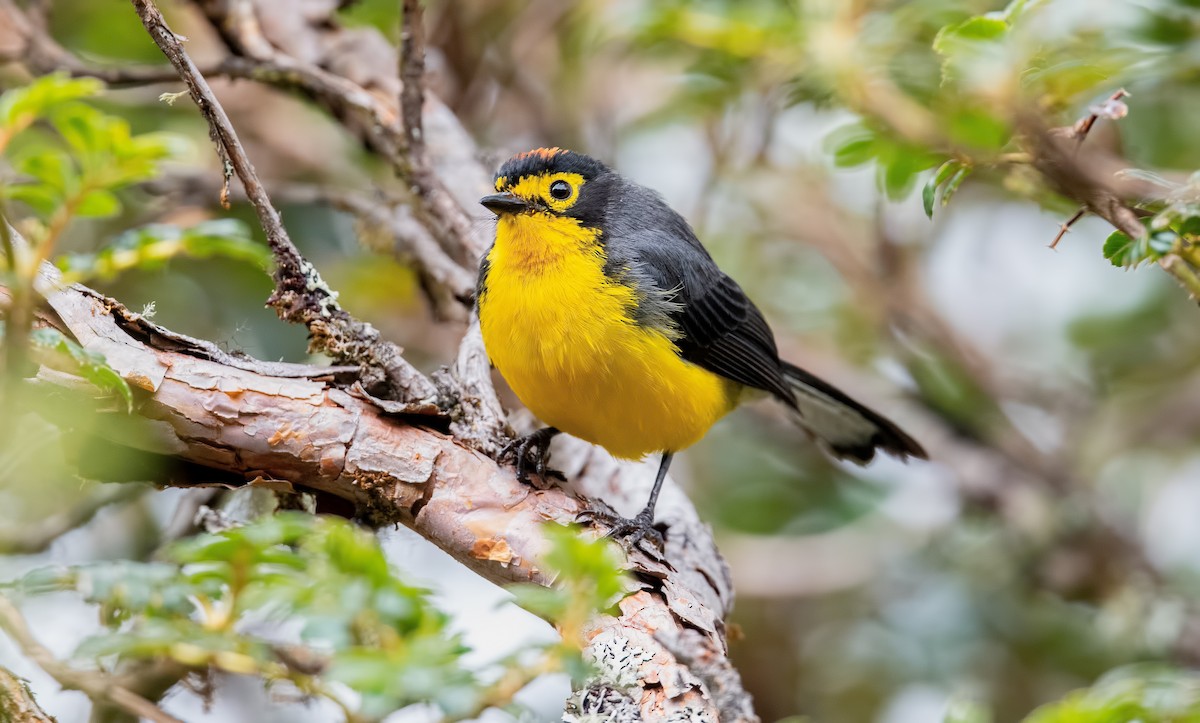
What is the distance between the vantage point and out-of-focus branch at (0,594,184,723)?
5.27 feet

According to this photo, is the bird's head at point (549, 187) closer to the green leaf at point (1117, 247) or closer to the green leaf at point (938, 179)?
the green leaf at point (938, 179)

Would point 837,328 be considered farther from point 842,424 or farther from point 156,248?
point 156,248

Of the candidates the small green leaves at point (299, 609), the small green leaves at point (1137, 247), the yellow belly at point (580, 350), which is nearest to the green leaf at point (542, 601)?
the small green leaves at point (299, 609)

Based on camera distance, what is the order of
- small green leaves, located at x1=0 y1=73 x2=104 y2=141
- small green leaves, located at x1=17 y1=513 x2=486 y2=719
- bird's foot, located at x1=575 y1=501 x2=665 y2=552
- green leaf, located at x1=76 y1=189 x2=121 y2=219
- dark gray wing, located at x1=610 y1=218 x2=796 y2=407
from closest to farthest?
small green leaves, located at x1=17 y1=513 x2=486 y2=719, small green leaves, located at x1=0 y1=73 x2=104 y2=141, green leaf, located at x1=76 y1=189 x2=121 y2=219, bird's foot, located at x1=575 y1=501 x2=665 y2=552, dark gray wing, located at x1=610 y1=218 x2=796 y2=407

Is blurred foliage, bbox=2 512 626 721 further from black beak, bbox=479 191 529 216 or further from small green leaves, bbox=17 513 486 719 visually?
black beak, bbox=479 191 529 216

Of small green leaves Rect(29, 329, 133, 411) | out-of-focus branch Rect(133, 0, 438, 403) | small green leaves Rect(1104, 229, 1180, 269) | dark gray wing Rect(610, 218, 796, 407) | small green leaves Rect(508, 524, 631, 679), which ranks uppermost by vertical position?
dark gray wing Rect(610, 218, 796, 407)

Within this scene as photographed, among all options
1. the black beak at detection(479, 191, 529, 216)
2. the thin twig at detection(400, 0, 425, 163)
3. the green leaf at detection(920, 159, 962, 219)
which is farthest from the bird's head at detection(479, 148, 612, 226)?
the green leaf at detection(920, 159, 962, 219)

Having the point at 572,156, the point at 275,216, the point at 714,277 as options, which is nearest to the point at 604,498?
the point at 714,277

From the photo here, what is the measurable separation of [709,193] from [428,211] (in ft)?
7.04

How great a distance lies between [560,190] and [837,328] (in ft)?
9.98

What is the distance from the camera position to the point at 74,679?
5.28ft

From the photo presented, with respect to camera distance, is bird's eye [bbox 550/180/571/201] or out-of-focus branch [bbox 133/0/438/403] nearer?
out-of-focus branch [bbox 133/0/438/403]

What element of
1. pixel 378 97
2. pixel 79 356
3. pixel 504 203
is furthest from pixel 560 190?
pixel 79 356

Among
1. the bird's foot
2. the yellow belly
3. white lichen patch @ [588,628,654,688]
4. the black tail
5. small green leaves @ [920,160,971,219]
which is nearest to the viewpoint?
white lichen patch @ [588,628,654,688]
